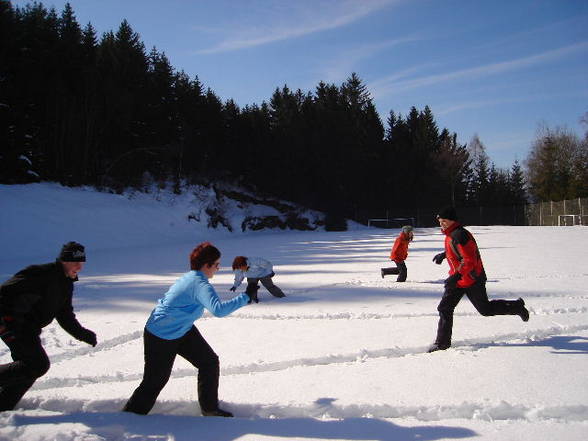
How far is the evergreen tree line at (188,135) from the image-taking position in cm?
2667

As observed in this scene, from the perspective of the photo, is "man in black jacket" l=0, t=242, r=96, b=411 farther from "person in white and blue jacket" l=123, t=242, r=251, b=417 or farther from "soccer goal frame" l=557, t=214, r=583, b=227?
"soccer goal frame" l=557, t=214, r=583, b=227

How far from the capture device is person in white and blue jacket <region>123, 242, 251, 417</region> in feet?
10.7

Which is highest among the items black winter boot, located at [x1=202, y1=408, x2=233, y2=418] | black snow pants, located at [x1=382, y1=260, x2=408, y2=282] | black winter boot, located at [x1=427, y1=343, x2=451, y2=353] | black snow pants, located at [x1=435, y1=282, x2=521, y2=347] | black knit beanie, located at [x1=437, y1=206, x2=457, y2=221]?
black knit beanie, located at [x1=437, y1=206, x2=457, y2=221]

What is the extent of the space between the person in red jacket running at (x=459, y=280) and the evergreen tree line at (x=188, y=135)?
25779 mm

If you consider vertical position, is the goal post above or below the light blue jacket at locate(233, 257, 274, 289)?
above

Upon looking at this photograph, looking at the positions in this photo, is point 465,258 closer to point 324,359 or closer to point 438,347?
point 438,347

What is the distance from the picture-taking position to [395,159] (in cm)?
4909

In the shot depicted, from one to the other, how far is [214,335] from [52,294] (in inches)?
101

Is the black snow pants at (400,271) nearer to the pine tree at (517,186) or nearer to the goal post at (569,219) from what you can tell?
the goal post at (569,219)

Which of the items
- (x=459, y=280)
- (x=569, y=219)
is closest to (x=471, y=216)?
(x=569, y=219)

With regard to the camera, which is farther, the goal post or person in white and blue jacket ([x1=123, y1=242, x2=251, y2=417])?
the goal post

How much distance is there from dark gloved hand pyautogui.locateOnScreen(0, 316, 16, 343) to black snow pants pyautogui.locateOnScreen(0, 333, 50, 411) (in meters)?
0.02

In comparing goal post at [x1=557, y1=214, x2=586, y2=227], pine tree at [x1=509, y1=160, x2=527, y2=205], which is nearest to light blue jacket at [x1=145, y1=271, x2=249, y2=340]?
goal post at [x1=557, y1=214, x2=586, y2=227]

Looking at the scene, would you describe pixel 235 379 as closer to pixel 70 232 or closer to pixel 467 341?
pixel 467 341
